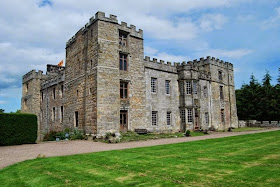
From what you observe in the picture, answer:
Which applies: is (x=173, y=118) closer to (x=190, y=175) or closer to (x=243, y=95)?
(x=190, y=175)

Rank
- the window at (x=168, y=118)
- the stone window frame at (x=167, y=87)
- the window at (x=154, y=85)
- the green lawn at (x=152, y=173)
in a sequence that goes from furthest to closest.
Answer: the stone window frame at (x=167, y=87) → the window at (x=168, y=118) → the window at (x=154, y=85) → the green lawn at (x=152, y=173)

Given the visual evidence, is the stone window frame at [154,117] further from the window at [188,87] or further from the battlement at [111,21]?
the battlement at [111,21]

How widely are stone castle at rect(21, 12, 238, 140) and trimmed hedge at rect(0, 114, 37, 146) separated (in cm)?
465

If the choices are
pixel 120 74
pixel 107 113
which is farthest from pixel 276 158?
pixel 120 74

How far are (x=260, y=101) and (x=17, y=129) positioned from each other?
42006mm

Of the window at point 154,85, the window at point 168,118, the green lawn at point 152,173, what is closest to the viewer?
the green lawn at point 152,173

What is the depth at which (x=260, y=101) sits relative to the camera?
142ft

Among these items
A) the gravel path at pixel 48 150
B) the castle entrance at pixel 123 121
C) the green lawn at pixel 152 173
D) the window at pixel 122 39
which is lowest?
the gravel path at pixel 48 150

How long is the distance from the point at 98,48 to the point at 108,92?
4.00 meters

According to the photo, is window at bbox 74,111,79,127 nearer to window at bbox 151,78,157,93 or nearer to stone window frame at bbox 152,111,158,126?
stone window frame at bbox 152,111,158,126

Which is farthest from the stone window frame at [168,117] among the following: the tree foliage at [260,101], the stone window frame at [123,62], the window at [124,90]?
the tree foliage at [260,101]

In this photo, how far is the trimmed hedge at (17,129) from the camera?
53.4ft

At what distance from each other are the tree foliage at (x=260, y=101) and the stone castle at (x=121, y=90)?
1398 cm

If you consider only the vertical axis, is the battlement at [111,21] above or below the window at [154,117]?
above
